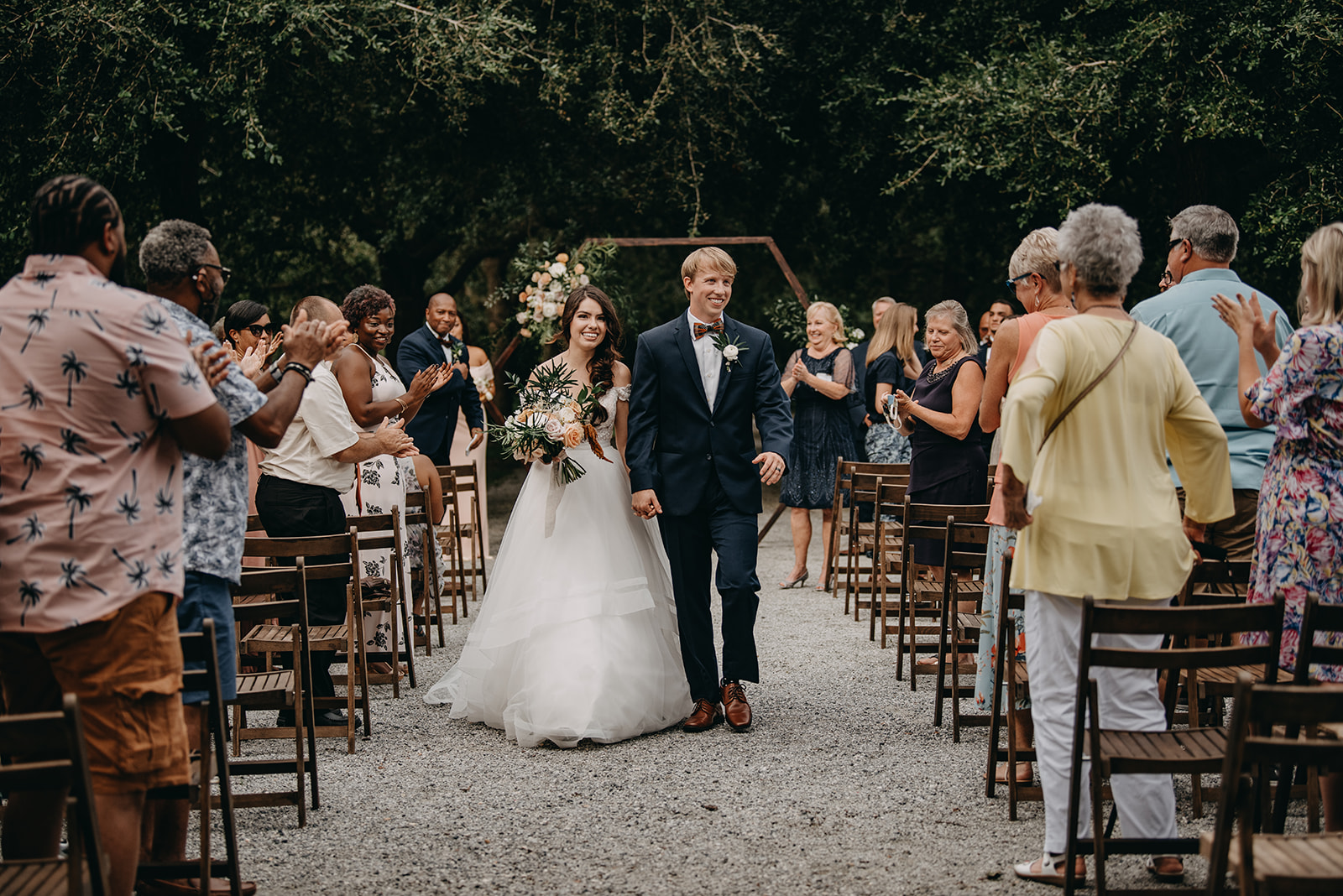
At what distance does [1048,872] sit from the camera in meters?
3.63

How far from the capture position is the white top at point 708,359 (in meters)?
5.54

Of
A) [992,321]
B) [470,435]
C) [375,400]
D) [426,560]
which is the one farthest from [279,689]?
[992,321]

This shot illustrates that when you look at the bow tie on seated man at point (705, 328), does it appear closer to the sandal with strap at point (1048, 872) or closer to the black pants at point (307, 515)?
the black pants at point (307, 515)

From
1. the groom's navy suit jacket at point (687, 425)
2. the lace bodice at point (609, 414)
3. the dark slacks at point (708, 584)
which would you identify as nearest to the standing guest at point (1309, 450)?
the groom's navy suit jacket at point (687, 425)

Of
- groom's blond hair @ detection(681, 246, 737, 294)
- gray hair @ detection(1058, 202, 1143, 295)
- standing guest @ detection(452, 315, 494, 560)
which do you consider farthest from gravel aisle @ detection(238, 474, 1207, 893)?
standing guest @ detection(452, 315, 494, 560)

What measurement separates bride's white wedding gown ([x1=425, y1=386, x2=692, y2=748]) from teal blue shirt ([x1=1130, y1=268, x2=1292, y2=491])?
255 cm

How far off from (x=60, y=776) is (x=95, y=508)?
2.14ft

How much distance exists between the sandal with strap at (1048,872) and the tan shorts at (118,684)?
2516 mm

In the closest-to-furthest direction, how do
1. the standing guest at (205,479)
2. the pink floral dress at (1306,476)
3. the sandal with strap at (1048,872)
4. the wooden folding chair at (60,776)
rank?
the wooden folding chair at (60,776) → the standing guest at (205,479) → the sandal with strap at (1048,872) → the pink floral dress at (1306,476)

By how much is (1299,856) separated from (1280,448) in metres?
1.84

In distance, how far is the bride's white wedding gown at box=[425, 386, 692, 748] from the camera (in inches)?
208

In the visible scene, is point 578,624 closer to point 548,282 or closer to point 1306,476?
point 1306,476

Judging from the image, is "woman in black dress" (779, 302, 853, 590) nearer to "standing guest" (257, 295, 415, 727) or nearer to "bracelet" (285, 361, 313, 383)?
"standing guest" (257, 295, 415, 727)

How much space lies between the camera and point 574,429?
18.4ft
